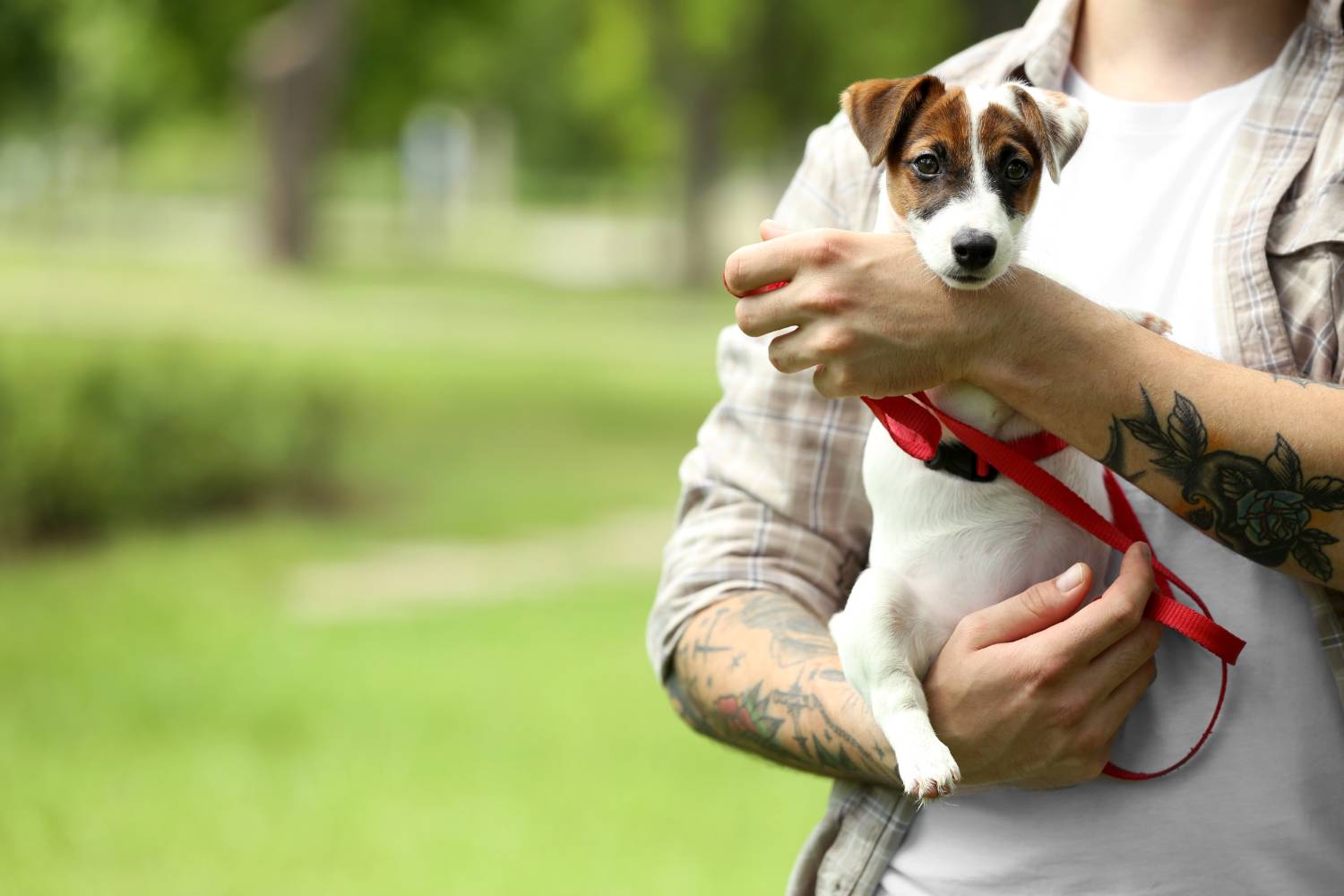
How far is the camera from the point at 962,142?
6.58 feet

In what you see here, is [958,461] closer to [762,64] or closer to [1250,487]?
[1250,487]

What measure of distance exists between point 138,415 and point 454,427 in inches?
201

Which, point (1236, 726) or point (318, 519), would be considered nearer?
point (1236, 726)

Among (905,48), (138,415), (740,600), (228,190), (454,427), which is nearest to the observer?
(740,600)

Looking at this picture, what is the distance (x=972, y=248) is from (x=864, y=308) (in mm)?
155

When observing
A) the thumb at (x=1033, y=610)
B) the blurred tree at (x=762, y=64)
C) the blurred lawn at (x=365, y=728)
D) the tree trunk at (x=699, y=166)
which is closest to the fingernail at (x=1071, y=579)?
the thumb at (x=1033, y=610)

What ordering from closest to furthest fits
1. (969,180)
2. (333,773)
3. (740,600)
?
(969,180) < (740,600) < (333,773)

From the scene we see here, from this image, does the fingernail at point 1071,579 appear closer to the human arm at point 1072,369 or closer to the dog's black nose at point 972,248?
the human arm at point 1072,369

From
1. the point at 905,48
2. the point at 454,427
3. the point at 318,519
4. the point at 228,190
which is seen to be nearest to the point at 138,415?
the point at 318,519

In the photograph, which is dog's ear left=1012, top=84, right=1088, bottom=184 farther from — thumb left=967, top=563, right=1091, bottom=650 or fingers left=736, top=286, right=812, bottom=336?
thumb left=967, top=563, right=1091, bottom=650

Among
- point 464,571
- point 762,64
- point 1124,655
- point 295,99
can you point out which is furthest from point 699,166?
point 1124,655

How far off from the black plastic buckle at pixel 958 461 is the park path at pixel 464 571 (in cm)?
888

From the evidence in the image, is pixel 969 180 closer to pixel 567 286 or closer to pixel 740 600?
pixel 740 600

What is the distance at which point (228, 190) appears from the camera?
1736 inches
